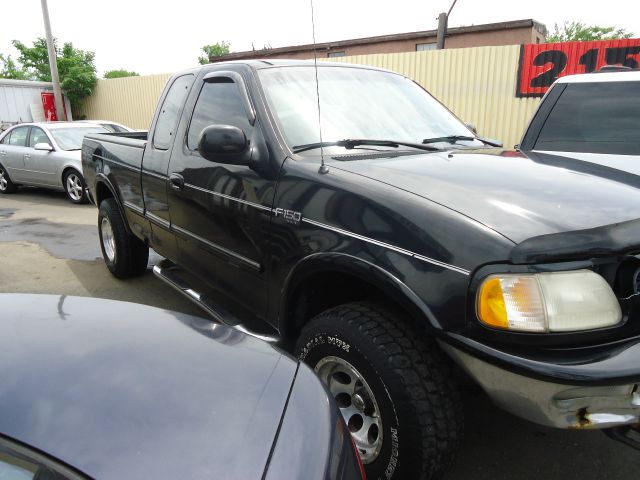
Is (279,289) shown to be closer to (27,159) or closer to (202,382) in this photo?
(202,382)

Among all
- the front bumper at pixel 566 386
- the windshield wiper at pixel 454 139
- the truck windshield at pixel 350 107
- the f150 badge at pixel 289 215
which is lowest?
the front bumper at pixel 566 386

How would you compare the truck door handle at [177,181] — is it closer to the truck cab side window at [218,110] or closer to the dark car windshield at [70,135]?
the truck cab side window at [218,110]

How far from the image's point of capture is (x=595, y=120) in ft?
12.9

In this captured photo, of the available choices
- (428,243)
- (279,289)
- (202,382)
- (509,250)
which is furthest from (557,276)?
(279,289)

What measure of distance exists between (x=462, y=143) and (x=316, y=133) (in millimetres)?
1024

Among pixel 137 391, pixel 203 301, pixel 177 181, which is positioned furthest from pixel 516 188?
pixel 177 181

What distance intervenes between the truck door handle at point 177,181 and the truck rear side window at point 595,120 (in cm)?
286

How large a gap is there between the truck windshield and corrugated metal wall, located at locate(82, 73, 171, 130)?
602 inches

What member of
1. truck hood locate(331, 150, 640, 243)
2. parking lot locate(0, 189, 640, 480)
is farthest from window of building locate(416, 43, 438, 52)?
truck hood locate(331, 150, 640, 243)

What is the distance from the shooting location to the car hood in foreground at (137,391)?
105cm

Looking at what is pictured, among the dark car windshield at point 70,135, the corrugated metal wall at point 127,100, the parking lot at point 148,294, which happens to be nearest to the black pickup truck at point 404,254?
the parking lot at point 148,294

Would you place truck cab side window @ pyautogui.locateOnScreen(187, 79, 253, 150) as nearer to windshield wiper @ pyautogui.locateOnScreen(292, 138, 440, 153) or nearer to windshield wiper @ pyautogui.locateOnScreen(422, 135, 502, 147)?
windshield wiper @ pyautogui.locateOnScreen(292, 138, 440, 153)

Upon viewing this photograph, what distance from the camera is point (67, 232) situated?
735cm

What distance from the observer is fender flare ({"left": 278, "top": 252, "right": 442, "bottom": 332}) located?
68.7 inches
